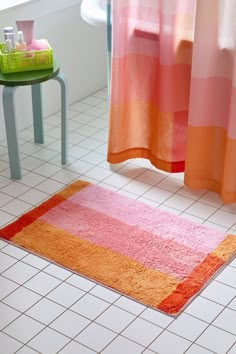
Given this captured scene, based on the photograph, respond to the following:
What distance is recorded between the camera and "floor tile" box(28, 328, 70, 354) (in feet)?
7.45

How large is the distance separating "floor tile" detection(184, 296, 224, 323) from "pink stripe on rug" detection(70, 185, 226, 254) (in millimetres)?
288

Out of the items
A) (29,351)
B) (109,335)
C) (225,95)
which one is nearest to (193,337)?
(109,335)

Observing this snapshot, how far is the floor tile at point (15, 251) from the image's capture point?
271 cm

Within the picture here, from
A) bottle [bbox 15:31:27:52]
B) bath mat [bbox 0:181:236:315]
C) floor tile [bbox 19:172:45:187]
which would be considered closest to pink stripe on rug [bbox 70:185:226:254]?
bath mat [bbox 0:181:236:315]

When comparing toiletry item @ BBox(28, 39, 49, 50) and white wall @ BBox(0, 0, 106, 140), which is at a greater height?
toiletry item @ BBox(28, 39, 49, 50)

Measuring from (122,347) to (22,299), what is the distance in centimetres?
42

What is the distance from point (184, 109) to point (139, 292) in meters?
0.90

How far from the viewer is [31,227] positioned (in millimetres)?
2854

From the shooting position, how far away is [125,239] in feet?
9.14

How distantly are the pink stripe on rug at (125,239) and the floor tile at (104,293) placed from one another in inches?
7.8

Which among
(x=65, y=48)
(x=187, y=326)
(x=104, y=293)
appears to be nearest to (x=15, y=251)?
(x=104, y=293)

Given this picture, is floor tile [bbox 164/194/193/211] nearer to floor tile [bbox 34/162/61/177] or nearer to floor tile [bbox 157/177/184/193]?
floor tile [bbox 157/177/184/193]

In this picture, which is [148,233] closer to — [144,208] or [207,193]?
[144,208]

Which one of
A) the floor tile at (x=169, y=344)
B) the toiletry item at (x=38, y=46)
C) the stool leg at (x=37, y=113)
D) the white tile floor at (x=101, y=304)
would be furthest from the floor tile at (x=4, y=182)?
the floor tile at (x=169, y=344)
